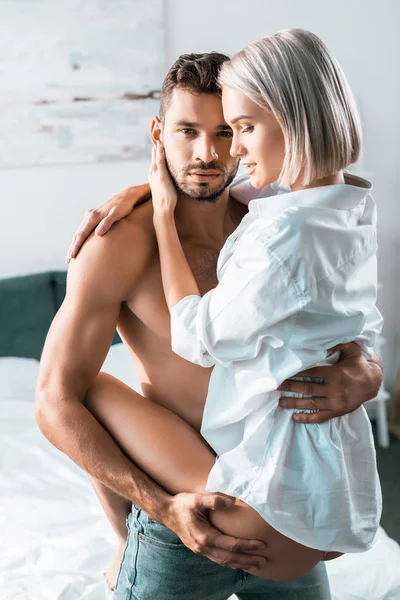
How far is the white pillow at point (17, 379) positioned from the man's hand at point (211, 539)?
5.76 feet

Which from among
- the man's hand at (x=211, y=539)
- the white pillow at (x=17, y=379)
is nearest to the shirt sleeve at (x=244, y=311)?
the man's hand at (x=211, y=539)

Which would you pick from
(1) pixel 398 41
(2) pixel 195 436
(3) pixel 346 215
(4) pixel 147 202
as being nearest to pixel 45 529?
(2) pixel 195 436

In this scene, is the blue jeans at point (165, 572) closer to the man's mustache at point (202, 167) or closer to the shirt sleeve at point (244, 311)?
the shirt sleeve at point (244, 311)

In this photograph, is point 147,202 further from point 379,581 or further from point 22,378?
point 22,378

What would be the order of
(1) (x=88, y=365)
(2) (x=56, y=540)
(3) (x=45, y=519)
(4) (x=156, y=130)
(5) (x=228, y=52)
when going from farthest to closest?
(5) (x=228, y=52) → (3) (x=45, y=519) → (2) (x=56, y=540) → (4) (x=156, y=130) → (1) (x=88, y=365)

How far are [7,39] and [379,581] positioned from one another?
102 inches

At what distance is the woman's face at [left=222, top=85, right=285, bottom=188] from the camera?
109 centimetres

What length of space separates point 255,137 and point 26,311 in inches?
86.8

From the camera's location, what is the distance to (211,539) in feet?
3.76

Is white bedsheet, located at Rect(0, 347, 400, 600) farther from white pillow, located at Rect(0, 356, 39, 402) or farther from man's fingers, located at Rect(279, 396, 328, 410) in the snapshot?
man's fingers, located at Rect(279, 396, 328, 410)

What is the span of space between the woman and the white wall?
7.12 feet

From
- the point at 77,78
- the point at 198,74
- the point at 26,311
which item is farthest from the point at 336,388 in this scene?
the point at 77,78

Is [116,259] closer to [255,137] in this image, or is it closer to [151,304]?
[151,304]

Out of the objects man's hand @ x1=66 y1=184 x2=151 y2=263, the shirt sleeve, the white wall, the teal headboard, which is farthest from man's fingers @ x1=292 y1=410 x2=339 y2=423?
the white wall
